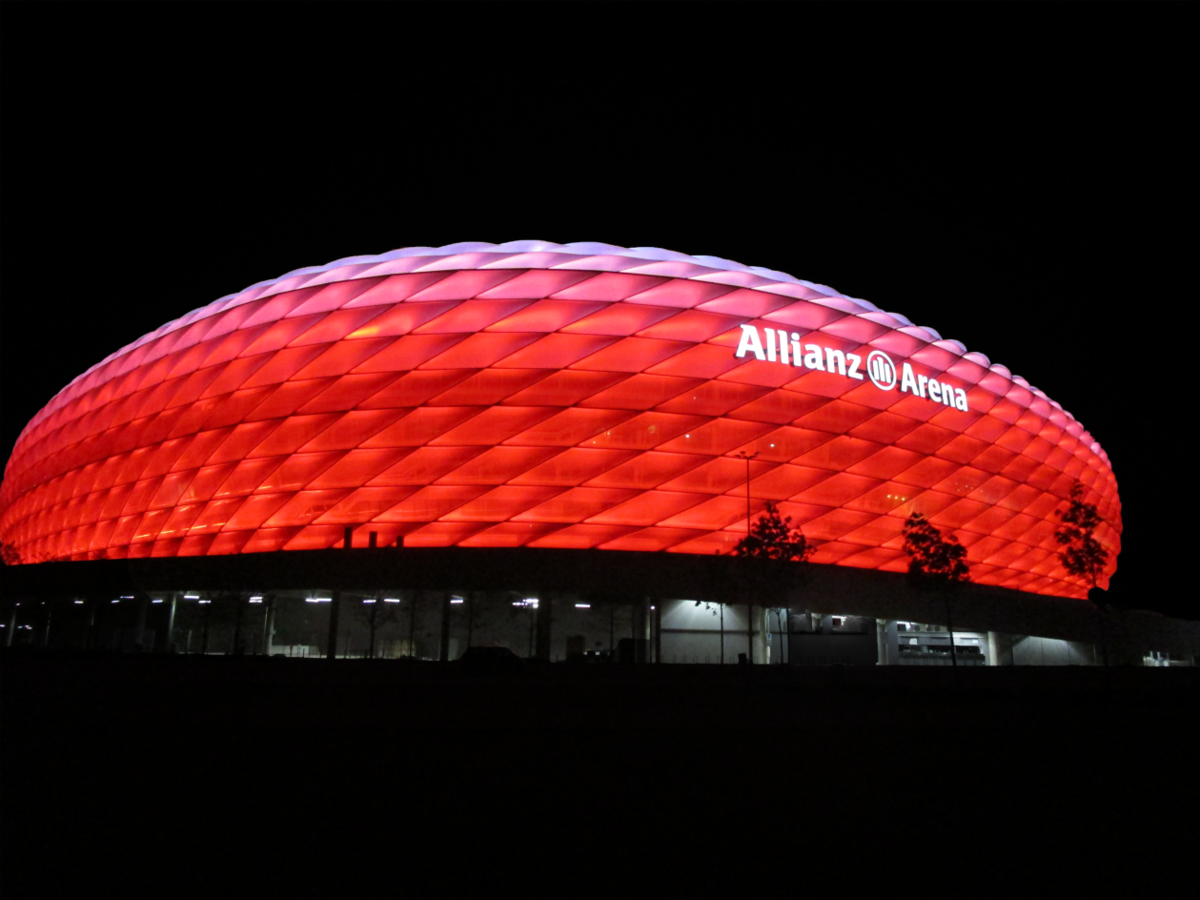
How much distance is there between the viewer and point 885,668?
89.5 feet

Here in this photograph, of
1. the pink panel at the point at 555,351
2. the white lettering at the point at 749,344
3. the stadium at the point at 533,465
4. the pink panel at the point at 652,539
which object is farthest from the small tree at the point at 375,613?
the white lettering at the point at 749,344

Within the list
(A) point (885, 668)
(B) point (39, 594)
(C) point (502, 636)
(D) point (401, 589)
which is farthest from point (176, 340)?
(A) point (885, 668)

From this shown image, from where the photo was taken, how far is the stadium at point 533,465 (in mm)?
34875

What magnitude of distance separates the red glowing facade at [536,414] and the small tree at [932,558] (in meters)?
2.74

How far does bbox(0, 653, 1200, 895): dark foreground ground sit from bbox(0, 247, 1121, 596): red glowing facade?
18706mm

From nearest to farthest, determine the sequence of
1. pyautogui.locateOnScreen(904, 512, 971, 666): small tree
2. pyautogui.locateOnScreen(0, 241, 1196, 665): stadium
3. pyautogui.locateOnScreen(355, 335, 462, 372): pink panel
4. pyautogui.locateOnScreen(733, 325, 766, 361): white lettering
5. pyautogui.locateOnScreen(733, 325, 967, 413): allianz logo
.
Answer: pyautogui.locateOnScreen(0, 241, 1196, 665): stadium
pyautogui.locateOnScreen(355, 335, 462, 372): pink panel
pyautogui.locateOnScreen(733, 325, 766, 361): white lettering
pyautogui.locateOnScreen(733, 325, 967, 413): allianz logo
pyautogui.locateOnScreen(904, 512, 971, 666): small tree

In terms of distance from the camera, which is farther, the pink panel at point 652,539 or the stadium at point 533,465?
the pink panel at point 652,539

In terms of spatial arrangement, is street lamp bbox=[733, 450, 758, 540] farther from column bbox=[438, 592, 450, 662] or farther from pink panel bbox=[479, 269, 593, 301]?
column bbox=[438, 592, 450, 662]

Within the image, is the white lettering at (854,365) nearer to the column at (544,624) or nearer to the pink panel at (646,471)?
the pink panel at (646,471)

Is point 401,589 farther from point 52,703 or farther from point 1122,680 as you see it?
point 1122,680

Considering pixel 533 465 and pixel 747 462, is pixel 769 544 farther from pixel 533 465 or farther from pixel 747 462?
pixel 533 465

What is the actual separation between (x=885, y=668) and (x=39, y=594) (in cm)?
3945

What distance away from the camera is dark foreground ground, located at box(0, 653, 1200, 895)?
5.66m

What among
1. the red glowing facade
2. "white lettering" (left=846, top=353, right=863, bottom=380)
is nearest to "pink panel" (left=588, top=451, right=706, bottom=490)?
the red glowing facade
